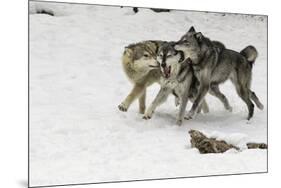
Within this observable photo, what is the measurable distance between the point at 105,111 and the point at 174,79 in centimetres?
49

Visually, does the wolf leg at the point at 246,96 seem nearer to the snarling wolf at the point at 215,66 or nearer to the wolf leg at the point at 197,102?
the snarling wolf at the point at 215,66

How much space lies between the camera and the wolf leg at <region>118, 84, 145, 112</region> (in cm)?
357

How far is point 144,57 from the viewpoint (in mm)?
→ 3568

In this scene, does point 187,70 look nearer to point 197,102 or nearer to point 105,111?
point 197,102

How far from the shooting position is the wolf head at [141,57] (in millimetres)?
3559

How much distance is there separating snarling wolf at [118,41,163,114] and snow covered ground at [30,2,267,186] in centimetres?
4

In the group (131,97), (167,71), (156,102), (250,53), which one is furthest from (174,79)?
(250,53)

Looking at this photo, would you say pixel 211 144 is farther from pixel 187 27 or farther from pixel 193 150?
pixel 187 27

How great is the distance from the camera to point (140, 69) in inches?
140

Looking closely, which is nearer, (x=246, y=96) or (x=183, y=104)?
(x=183, y=104)

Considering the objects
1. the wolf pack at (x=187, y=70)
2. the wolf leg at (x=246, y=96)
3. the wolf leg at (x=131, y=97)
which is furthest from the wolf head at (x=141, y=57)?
the wolf leg at (x=246, y=96)

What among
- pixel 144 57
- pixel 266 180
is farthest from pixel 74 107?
pixel 266 180

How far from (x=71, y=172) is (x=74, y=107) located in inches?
15.3

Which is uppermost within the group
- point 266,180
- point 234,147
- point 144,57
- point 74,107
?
point 144,57
